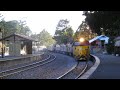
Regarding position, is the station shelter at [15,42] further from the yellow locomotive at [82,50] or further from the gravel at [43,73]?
the gravel at [43,73]

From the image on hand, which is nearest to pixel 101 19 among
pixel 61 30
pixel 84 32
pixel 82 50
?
pixel 82 50

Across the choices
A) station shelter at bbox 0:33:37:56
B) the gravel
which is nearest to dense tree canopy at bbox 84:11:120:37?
the gravel

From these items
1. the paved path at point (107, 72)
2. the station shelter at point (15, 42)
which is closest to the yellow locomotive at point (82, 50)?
the station shelter at point (15, 42)

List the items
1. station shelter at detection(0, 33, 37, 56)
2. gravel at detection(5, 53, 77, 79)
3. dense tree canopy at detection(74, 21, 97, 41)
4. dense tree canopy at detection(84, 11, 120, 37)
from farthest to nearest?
dense tree canopy at detection(74, 21, 97, 41)
station shelter at detection(0, 33, 37, 56)
dense tree canopy at detection(84, 11, 120, 37)
gravel at detection(5, 53, 77, 79)

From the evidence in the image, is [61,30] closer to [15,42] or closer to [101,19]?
[15,42]

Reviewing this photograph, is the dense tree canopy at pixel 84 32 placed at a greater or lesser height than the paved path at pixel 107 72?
greater

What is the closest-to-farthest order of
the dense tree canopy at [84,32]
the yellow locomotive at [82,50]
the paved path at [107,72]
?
the paved path at [107,72] < the yellow locomotive at [82,50] < the dense tree canopy at [84,32]

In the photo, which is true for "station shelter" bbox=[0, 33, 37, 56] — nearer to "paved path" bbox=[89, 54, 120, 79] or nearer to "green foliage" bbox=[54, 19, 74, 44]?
"paved path" bbox=[89, 54, 120, 79]

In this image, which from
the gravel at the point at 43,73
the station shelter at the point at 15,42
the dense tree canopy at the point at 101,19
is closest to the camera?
the gravel at the point at 43,73

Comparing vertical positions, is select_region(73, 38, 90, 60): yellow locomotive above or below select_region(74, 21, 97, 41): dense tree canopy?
below
